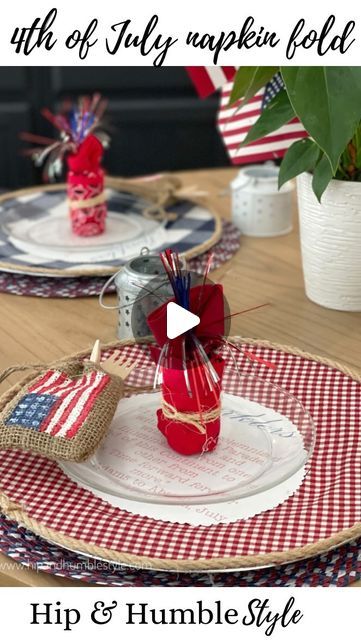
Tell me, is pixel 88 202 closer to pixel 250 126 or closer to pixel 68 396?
pixel 250 126

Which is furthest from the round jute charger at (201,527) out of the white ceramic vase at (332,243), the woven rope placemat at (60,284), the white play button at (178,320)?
the woven rope placemat at (60,284)

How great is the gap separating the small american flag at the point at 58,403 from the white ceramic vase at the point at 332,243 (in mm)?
473

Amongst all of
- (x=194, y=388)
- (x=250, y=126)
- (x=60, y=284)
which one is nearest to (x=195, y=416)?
(x=194, y=388)

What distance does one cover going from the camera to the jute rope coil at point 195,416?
1049 millimetres

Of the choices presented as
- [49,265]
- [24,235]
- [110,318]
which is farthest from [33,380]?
[24,235]

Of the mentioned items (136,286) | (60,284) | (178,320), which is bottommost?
(60,284)

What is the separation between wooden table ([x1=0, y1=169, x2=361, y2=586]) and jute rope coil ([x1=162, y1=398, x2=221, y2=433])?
278 mm

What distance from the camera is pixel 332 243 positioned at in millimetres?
1432

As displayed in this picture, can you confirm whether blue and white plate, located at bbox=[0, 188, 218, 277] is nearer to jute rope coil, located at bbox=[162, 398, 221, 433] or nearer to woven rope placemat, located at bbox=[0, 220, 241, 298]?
woven rope placemat, located at bbox=[0, 220, 241, 298]

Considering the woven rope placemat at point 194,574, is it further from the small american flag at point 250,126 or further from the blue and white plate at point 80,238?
the small american flag at point 250,126

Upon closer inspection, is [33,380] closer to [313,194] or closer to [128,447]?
[128,447]

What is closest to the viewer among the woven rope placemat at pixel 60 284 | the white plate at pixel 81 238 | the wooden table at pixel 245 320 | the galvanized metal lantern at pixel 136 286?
the galvanized metal lantern at pixel 136 286

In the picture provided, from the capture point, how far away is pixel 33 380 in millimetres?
1126

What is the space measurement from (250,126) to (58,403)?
929mm
